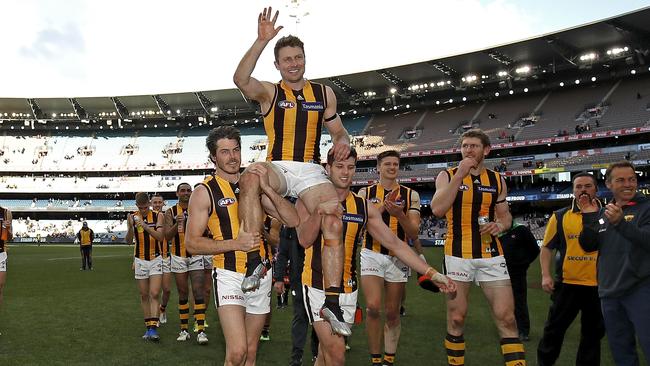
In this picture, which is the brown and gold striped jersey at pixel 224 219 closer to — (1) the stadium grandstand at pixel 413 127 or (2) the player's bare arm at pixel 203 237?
(2) the player's bare arm at pixel 203 237

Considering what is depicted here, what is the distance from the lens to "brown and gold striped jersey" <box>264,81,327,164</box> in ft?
16.8

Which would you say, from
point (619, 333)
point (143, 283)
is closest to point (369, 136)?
point (143, 283)

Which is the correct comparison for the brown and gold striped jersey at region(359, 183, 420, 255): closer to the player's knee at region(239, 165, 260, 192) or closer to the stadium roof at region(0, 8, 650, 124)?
the player's knee at region(239, 165, 260, 192)

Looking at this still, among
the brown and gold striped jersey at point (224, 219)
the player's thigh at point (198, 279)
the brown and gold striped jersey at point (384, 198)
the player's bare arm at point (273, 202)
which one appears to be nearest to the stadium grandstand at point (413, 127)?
the brown and gold striped jersey at point (384, 198)

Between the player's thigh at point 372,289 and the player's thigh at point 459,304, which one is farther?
the player's thigh at point 372,289

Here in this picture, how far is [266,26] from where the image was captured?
15.2 feet

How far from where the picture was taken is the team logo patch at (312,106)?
519cm

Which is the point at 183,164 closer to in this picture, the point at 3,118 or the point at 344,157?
the point at 3,118

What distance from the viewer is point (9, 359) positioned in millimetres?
7262

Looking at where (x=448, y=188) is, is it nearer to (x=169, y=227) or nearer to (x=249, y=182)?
(x=249, y=182)

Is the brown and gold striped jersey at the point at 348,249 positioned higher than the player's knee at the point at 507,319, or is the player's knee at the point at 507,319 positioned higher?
the brown and gold striped jersey at the point at 348,249

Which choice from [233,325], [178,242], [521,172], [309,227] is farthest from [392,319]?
[521,172]

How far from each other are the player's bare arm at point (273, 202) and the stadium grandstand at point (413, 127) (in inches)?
1445

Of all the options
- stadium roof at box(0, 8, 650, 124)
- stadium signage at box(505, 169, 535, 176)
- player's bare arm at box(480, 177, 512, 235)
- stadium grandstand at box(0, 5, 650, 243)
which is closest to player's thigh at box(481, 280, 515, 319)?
player's bare arm at box(480, 177, 512, 235)
